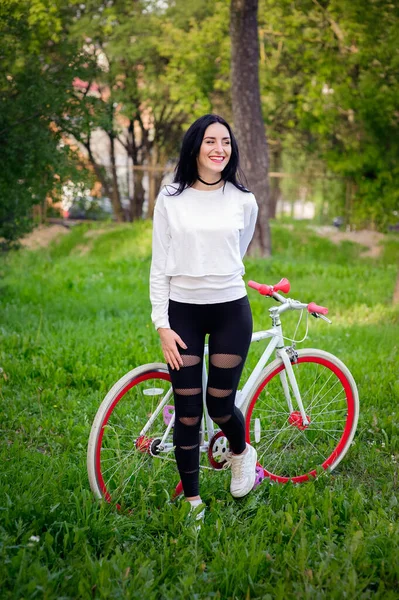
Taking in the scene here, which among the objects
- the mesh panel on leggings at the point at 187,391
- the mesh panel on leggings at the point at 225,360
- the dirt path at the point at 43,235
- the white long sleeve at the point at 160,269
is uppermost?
the white long sleeve at the point at 160,269

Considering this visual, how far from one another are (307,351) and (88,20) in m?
15.8

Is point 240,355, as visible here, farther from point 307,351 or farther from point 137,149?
point 137,149

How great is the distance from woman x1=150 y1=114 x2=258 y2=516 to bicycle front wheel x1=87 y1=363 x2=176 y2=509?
0.25 meters

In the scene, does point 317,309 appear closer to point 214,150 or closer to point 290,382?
point 290,382

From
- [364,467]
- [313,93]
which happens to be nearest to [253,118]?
[313,93]

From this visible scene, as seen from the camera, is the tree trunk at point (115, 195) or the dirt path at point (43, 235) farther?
the tree trunk at point (115, 195)

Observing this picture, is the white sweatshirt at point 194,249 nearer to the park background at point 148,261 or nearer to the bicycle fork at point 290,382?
the bicycle fork at point 290,382

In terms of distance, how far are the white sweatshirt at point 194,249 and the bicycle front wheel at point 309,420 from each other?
2.76 feet

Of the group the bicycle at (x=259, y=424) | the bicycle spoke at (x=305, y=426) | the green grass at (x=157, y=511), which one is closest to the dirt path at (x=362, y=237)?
the green grass at (x=157, y=511)

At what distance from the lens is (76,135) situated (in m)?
7.93

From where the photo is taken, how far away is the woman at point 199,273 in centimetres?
330

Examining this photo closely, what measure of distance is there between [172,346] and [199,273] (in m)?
0.36

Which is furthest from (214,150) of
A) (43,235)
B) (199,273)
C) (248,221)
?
(43,235)

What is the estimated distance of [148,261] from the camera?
12.6m
